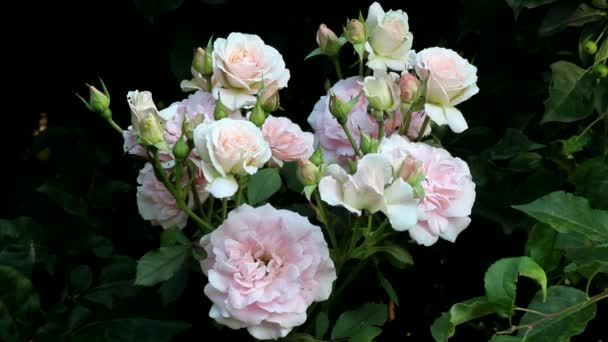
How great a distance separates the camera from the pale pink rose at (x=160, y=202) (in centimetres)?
100

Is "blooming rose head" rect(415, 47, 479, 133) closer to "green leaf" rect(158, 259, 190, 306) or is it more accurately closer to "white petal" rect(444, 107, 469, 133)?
"white petal" rect(444, 107, 469, 133)

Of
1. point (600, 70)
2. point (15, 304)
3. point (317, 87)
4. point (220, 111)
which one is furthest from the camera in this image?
point (317, 87)

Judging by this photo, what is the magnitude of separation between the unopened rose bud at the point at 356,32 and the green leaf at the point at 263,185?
178mm

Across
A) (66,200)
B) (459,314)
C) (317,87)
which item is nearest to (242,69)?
(459,314)

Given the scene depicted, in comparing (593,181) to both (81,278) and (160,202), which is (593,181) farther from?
(81,278)

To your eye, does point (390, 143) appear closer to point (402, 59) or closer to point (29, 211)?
point (402, 59)

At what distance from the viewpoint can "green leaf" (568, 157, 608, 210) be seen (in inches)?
44.6

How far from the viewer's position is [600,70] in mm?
1256

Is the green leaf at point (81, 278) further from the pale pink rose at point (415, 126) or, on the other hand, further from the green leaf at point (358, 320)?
the pale pink rose at point (415, 126)

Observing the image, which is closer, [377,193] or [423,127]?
[377,193]

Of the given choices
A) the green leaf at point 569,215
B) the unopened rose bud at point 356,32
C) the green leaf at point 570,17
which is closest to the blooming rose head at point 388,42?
the unopened rose bud at point 356,32

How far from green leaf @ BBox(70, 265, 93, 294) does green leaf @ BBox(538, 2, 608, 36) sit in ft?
2.38

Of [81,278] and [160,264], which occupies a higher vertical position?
[160,264]

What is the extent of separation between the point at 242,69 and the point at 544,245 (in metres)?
0.39
